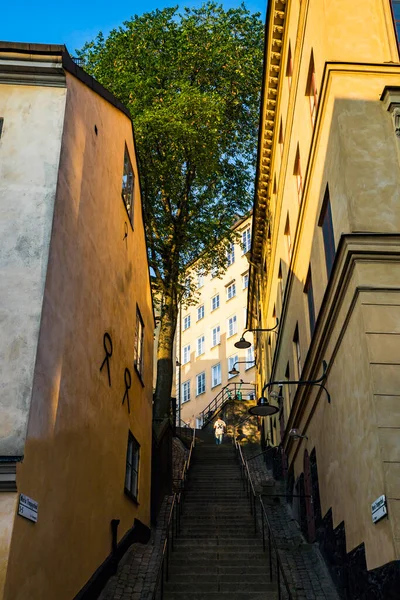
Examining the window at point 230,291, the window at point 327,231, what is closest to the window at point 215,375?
the window at point 230,291

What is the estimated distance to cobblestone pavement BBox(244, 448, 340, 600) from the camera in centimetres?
1141

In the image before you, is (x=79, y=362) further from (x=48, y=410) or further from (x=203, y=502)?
(x=203, y=502)

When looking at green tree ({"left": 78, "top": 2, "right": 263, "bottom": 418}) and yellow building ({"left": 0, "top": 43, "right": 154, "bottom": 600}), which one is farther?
green tree ({"left": 78, "top": 2, "right": 263, "bottom": 418})

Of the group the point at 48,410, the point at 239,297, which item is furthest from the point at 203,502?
the point at 239,297

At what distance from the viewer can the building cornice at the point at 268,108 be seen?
18500 millimetres

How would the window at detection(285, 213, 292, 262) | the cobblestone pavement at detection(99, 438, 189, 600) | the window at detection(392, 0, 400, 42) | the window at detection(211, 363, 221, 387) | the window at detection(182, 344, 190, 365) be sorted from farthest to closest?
the window at detection(182, 344, 190, 365) → the window at detection(211, 363, 221, 387) → the window at detection(285, 213, 292, 262) → the window at detection(392, 0, 400, 42) → the cobblestone pavement at detection(99, 438, 189, 600)

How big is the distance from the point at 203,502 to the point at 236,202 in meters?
14.9

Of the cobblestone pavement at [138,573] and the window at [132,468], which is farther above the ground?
the window at [132,468]

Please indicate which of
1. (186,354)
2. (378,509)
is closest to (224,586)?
(378,509)

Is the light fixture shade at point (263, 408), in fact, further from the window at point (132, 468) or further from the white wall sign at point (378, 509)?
the white wall sign at point (378, 509)

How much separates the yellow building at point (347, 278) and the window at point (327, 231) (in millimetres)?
36

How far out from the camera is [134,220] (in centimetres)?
1557

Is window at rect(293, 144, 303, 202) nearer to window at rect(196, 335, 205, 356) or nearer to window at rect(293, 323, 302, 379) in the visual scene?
window at rect(293, 323, 302, 379)

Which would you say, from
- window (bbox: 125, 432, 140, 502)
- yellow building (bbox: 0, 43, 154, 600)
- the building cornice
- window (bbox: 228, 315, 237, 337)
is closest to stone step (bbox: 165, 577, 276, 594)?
yellow building (bbox: 0, 43, 154, 600)
